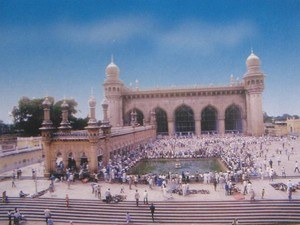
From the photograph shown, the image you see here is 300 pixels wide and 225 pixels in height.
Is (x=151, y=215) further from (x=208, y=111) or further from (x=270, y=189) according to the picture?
(x=208, y=111)

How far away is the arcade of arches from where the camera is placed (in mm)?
45969

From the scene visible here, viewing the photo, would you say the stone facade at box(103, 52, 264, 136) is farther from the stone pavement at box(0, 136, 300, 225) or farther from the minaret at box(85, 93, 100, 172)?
the stone pavement at box(0, 136, 300, 225)

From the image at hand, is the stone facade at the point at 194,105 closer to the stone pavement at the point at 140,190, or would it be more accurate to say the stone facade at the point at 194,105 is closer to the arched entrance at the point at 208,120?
the arched entrance at the point at 208,120

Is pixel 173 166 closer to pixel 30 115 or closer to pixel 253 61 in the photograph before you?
pixel 30 115

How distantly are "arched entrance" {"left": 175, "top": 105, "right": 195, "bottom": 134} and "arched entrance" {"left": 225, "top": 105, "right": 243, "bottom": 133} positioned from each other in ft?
17.1

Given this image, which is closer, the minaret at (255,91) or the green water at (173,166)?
the green water at (173,166)

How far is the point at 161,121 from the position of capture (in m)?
47.6

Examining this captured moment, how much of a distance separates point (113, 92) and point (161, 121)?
892cm

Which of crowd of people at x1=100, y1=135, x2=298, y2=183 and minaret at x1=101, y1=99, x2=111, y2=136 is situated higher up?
minaret at x1=101, y1=99, x2=111, y2=136

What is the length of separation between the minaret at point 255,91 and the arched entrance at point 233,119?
3565 millimetres

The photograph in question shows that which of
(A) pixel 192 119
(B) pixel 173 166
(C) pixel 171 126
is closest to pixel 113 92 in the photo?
(C) pixel 171 126

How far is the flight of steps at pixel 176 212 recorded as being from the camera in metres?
10.4

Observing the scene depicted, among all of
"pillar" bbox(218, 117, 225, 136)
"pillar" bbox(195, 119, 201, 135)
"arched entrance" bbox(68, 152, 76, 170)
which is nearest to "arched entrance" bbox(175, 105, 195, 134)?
"pillar" bbox(195, 119, 201, 135)

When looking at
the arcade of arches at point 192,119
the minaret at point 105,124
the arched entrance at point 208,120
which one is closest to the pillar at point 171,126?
the arcade of arches at point 192,119
